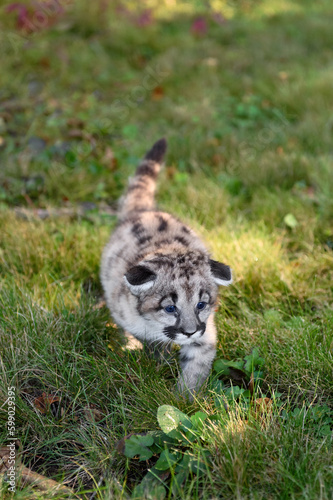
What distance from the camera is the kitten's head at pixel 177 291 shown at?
2.56 m

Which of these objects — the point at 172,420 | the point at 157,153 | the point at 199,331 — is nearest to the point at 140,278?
the point at 199,331

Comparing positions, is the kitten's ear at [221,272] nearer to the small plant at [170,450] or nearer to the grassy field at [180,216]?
the grassy field at [180,216]

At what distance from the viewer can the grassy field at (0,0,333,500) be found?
2160 millimetres

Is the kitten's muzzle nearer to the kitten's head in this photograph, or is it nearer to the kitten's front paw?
the kitten's head

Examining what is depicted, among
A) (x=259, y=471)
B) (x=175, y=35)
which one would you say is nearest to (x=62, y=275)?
(x=259, y=471)

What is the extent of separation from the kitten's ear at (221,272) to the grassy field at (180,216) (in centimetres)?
39

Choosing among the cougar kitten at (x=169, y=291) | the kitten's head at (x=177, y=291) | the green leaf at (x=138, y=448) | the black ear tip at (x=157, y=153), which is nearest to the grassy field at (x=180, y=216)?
the green leaf at (x=138, y=448)

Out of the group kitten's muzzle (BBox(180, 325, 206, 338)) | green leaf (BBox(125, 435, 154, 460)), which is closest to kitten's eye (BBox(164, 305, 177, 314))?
kitten's muzzle (BBox(180, 325, 206, 338))

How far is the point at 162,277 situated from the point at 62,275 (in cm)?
124

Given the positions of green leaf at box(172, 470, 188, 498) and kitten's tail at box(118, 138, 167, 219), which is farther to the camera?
kitten's tail at box(118, 138, 167, 219)

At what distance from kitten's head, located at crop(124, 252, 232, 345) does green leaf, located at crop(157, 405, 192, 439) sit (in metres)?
0.45

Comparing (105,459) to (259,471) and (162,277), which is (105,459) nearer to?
(259,471)

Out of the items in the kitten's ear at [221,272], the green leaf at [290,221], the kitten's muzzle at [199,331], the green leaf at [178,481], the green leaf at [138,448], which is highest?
the kitten's ear at [221,272]

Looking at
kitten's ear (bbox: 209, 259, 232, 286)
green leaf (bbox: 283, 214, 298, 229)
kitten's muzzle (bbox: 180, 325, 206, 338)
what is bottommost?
green leaf (bbox: 283, 214, 298, 229)
